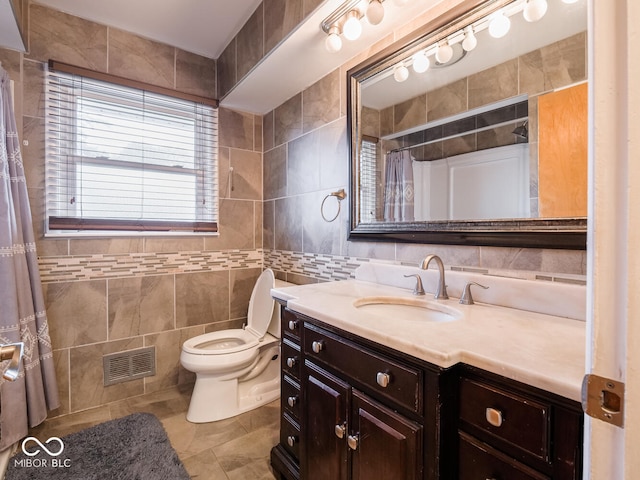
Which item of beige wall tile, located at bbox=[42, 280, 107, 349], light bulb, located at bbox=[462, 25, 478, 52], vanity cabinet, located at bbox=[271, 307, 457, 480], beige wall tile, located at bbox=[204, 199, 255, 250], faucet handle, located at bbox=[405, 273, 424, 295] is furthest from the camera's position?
beige wall tile, located at bbox=[204, 199, 255, 250]

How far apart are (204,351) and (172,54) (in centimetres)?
202

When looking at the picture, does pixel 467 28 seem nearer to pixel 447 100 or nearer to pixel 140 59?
pixel 447 100

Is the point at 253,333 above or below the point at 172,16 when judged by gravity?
below

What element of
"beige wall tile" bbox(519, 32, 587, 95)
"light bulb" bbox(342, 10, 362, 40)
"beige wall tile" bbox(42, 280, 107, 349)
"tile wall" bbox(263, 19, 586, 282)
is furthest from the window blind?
"beige wall tile" bbox(42, 280, 107, 349)

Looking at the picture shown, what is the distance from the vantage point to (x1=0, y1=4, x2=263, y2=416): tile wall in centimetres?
189

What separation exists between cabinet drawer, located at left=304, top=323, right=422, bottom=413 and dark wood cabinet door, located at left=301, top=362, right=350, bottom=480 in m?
0.07

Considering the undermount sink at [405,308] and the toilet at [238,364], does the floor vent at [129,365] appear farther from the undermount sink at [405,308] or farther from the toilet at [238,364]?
the undermount sink at [405,308]

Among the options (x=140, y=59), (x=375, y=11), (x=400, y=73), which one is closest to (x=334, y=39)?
(x=375, y=11)

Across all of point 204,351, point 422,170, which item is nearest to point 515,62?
point 422,170

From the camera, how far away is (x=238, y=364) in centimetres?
188

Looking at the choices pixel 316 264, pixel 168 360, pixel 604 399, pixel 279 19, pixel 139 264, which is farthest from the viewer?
pixel 168 360

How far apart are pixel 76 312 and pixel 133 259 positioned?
0.44 m

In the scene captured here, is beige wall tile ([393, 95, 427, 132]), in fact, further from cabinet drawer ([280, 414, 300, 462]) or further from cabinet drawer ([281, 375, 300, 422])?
cabinet drawer ([280, 414, 300, 462])

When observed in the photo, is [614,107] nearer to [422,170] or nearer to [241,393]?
[422,170]
